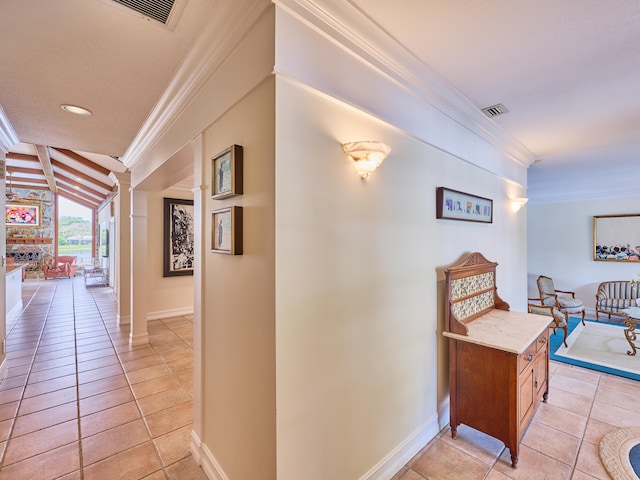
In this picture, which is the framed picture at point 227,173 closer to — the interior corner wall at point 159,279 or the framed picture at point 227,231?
the framed picture at point 227,231

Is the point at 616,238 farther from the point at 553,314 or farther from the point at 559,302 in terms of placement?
the point at 553,314

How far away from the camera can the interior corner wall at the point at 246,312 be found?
1255 millimetres

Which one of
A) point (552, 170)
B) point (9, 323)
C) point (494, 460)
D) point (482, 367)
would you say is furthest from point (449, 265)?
point (9, 323)

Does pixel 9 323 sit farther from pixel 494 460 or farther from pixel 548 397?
pixel 548 397

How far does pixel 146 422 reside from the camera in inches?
91.8

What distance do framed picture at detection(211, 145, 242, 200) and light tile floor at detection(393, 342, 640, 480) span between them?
2022 millimetres

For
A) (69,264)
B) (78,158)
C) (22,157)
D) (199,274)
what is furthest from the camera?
(69,264)

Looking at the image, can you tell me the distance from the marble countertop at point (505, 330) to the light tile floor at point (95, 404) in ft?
6.76

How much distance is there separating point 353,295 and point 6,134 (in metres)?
3.86

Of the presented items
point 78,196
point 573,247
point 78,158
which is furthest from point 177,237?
point 78,196

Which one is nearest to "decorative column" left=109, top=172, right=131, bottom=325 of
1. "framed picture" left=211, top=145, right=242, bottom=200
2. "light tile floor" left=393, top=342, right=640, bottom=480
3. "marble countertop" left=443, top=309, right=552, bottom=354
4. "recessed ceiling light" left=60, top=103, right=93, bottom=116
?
"recessed ceiling light" left=60, top=103, right=93, bottom=116

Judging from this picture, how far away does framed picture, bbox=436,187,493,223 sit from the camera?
87.4 inches

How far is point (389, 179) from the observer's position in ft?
5.89

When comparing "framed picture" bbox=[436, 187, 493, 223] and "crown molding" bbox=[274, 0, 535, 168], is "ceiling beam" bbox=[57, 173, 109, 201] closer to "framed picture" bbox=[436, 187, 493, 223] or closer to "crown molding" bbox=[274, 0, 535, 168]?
"crown molding" bbox=[274, 0, 535, 168]
